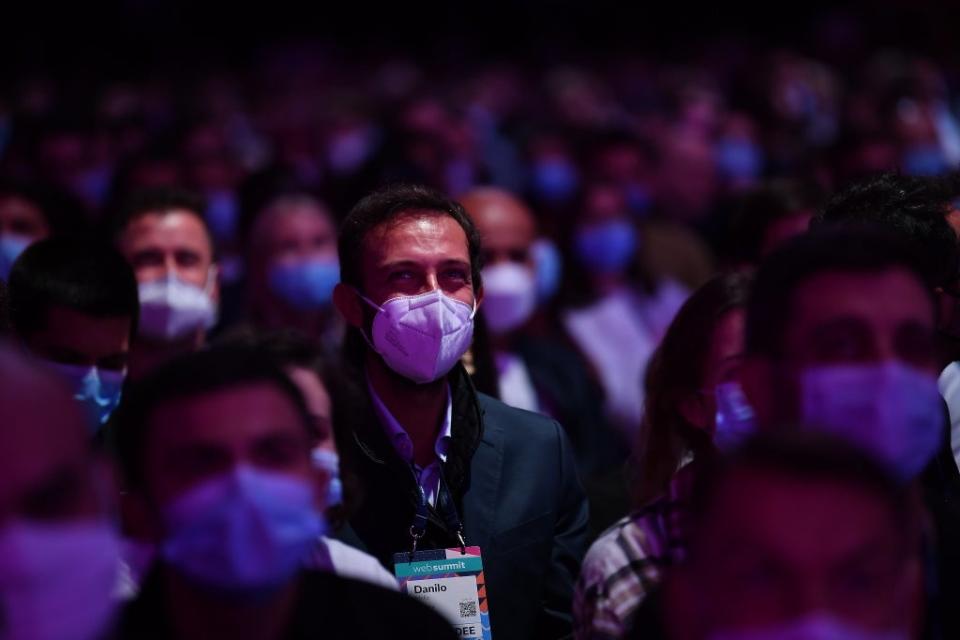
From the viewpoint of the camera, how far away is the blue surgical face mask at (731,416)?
361 centimetres

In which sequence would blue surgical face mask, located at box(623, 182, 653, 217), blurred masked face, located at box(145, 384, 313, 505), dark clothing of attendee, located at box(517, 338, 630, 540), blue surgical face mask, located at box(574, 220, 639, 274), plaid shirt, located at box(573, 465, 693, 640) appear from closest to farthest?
1. blurred masked face, located at box(145, 384, 313, 505)
2. plaid shirt, located at box(573, 465, 693, 640)
3. dark clothing of attendee, located at box(517, 338, 630, 540)
4. blue surgical face mask, located at box(574, 220, 639, 274)
5. blue surgical face mask, located at box(623, 182, 653, 217)

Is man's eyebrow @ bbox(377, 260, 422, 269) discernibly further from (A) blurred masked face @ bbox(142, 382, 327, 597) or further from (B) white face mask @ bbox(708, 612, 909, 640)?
(B) white face mask @ bbox(708, 612, 909, 640)

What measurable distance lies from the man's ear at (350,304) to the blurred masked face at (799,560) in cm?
196

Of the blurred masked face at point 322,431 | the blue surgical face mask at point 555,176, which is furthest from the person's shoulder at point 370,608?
the blue surgical face mask at point 555,176

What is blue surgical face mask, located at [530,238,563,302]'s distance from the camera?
7379mm

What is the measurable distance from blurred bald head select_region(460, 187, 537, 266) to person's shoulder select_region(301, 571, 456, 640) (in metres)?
3.53

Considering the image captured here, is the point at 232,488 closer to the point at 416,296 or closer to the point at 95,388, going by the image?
the point at 416,296

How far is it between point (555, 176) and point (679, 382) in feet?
20.5

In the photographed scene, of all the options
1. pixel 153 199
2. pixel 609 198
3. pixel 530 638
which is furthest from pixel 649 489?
pixel 609 198

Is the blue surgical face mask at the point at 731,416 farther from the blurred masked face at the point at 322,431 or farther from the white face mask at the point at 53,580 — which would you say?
the white face mask at the point at 53,580

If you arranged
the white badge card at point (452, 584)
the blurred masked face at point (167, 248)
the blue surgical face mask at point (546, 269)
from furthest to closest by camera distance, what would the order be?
the blue surgical face mask at point (546, 269) < the blurred masked face at point (167, 248) < the white badge card at point (452, 584)

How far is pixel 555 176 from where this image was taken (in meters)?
10.1

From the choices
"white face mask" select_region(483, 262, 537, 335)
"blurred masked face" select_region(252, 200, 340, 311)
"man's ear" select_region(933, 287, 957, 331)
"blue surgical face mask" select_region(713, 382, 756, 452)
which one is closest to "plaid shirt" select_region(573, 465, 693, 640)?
"blue surgical face mask" select_region(713, 382, 756, 452)

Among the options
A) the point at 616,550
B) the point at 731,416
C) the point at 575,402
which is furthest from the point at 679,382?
the point at 575,402
